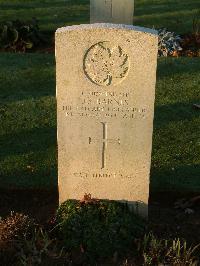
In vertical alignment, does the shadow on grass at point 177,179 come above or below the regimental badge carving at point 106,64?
below

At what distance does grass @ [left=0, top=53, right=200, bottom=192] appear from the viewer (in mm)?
6230

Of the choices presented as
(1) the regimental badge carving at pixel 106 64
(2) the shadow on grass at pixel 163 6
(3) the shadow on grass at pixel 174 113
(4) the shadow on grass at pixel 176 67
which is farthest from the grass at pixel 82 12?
(1) the regimental badge carving at pixel 106 64

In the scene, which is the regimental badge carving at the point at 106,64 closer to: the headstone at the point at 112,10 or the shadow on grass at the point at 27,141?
the shadow on grass at the point at 27,141

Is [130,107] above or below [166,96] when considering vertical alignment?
above

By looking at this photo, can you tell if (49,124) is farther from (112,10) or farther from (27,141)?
(112,10)

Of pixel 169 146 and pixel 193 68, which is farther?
pixel 193 68

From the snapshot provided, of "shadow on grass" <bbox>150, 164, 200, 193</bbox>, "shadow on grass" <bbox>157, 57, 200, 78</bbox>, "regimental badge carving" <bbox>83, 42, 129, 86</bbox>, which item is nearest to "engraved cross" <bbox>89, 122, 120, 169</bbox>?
"regimental badge carving" <bbox>83, 42, 129, 86</bbox>

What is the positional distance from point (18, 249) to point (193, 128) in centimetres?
362

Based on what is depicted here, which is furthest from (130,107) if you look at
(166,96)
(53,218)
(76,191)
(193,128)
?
(166,96)

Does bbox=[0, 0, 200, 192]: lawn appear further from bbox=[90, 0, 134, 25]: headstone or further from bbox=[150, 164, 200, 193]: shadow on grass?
bbox=[90, 0, 134, 25]: headstone

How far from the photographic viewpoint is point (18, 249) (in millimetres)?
4617

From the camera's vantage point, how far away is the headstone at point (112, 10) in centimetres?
876

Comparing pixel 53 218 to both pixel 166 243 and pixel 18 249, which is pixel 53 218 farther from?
pixel 166 243

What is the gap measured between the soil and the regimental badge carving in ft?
4.88
